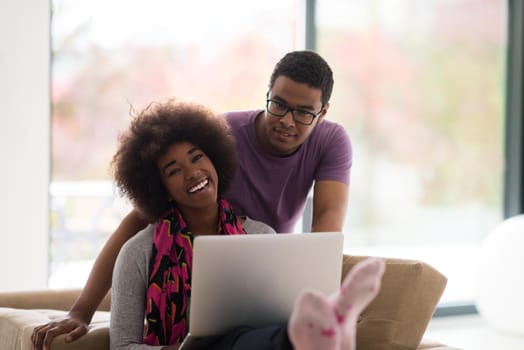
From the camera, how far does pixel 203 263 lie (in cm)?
182

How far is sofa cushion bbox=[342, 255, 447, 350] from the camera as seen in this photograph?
2.09 metres

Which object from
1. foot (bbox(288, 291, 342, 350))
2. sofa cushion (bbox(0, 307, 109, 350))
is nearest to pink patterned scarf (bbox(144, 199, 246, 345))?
sofa cushion (bbox(0, 307, 109, 350))

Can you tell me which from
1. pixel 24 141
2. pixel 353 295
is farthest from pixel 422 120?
pixel 353 295

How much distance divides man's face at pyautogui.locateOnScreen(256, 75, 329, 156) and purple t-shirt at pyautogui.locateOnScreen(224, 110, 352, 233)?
13 centimetres

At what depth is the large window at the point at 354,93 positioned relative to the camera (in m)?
4.46

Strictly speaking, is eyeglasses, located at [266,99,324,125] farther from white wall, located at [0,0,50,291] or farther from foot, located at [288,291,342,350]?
white wall, located at [0,0,50,291]

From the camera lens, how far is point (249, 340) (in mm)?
1852

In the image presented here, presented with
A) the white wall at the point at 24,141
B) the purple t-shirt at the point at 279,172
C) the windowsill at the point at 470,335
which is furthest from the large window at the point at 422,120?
the purple t-shirt at the point at 279,172

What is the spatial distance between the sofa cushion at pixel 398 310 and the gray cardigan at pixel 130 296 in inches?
20.6

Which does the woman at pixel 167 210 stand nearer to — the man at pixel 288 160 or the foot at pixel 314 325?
the man at pixel 288 160

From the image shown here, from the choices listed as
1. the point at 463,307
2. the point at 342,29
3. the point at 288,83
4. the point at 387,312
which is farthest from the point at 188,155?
the point at 463,307

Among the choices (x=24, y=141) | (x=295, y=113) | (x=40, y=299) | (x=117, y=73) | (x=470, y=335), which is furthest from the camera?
(x=470, y=335)

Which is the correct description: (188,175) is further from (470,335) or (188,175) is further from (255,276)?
(470,335)

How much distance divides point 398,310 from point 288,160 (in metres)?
0.77
